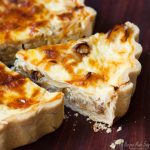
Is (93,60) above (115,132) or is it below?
above

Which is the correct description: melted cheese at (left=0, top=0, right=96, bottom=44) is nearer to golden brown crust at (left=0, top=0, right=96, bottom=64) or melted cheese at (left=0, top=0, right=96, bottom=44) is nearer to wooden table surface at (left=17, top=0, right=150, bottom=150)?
golden brown crust at (left=0, top=0, right=96, bottom=64)

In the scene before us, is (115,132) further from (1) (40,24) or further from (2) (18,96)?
(1) (40,24)

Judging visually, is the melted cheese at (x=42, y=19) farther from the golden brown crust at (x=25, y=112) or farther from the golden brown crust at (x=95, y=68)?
the golden brown crust at (x=25, y=112)

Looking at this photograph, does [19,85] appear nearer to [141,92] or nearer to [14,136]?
[14,136]

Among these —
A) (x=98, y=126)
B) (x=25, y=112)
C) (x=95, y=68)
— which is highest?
(x=95, y=68)

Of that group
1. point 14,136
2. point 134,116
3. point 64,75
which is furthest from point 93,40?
point 14,136

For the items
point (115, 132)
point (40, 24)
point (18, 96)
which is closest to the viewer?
point (18, 96)

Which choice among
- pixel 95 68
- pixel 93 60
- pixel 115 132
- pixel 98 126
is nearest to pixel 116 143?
pixel 115 132
